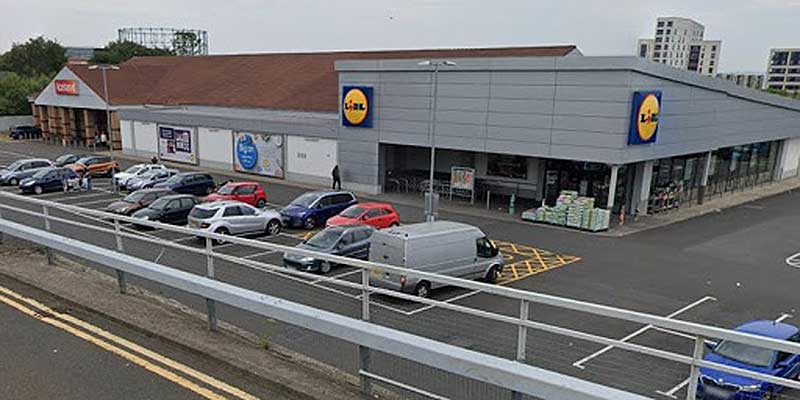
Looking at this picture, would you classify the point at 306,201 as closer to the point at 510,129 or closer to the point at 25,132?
the point at 510,129

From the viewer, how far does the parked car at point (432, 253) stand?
599 inches

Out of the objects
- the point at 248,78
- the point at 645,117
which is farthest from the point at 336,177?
the point at 248,78

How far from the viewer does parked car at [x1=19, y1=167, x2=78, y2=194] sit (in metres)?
31.4

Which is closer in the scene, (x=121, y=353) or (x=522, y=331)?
(x=522, y=331)

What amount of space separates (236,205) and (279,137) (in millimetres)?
16360

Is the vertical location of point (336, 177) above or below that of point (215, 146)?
below

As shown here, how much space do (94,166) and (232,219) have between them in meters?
20.6

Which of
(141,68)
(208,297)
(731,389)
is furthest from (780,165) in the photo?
(141,68)

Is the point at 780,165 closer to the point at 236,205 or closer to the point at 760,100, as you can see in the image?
the point at 760,100

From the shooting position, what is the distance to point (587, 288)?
1730 centimetres

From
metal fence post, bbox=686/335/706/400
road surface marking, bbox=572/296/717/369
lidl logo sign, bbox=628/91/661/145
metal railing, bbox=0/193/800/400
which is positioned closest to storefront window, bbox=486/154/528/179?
lidl logo sign, bbox=628/91/661/145

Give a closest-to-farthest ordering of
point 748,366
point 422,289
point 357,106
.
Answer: point 748,366 → point 422,289 → point 357,106

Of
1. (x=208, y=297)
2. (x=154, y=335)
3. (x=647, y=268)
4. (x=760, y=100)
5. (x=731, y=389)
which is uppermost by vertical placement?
(x=760, y=100)

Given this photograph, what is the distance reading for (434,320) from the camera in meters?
10.7
